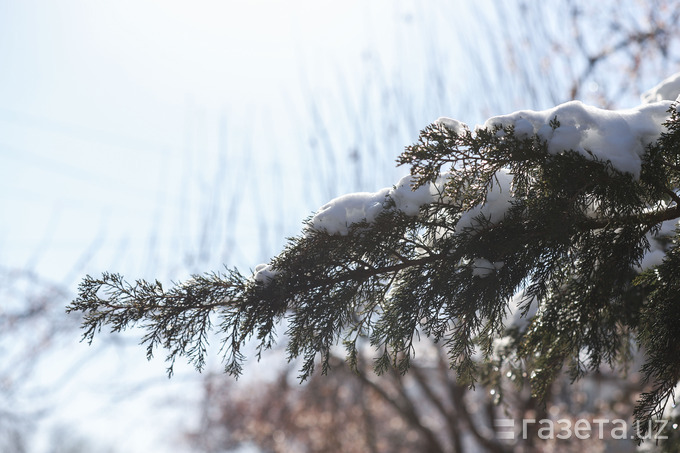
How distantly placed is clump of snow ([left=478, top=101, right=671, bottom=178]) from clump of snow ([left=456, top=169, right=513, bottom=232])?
142 millimetres

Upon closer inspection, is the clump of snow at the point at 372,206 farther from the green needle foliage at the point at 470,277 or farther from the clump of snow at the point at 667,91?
the clump of snow at the point at 667,91

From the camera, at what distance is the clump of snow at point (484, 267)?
53.4 inches

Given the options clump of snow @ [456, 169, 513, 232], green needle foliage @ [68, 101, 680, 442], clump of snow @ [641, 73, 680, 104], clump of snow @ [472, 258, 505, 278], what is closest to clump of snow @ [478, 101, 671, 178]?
green needle foliage @ [68, 101, 680, 442]

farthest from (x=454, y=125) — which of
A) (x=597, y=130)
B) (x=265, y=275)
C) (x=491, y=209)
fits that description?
(x=265, y=275)

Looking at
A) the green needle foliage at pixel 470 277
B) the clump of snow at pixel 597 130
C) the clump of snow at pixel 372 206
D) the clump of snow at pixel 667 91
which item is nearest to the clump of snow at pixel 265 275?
the green needle foliage at pixel 470 277

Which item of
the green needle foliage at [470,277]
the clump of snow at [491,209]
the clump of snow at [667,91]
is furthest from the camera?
the clump of snow at [667,91]

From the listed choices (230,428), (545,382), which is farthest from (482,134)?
(230,428)

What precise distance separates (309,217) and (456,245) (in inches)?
15.9

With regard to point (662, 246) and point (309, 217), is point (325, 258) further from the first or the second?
point (662, 246)

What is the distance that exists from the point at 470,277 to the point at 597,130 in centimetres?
47

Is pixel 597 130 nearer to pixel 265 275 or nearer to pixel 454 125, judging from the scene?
pixel 454 125

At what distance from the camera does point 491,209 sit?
1416mm

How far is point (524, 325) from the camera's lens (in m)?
2.21

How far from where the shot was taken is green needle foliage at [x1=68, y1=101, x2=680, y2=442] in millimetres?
1279
